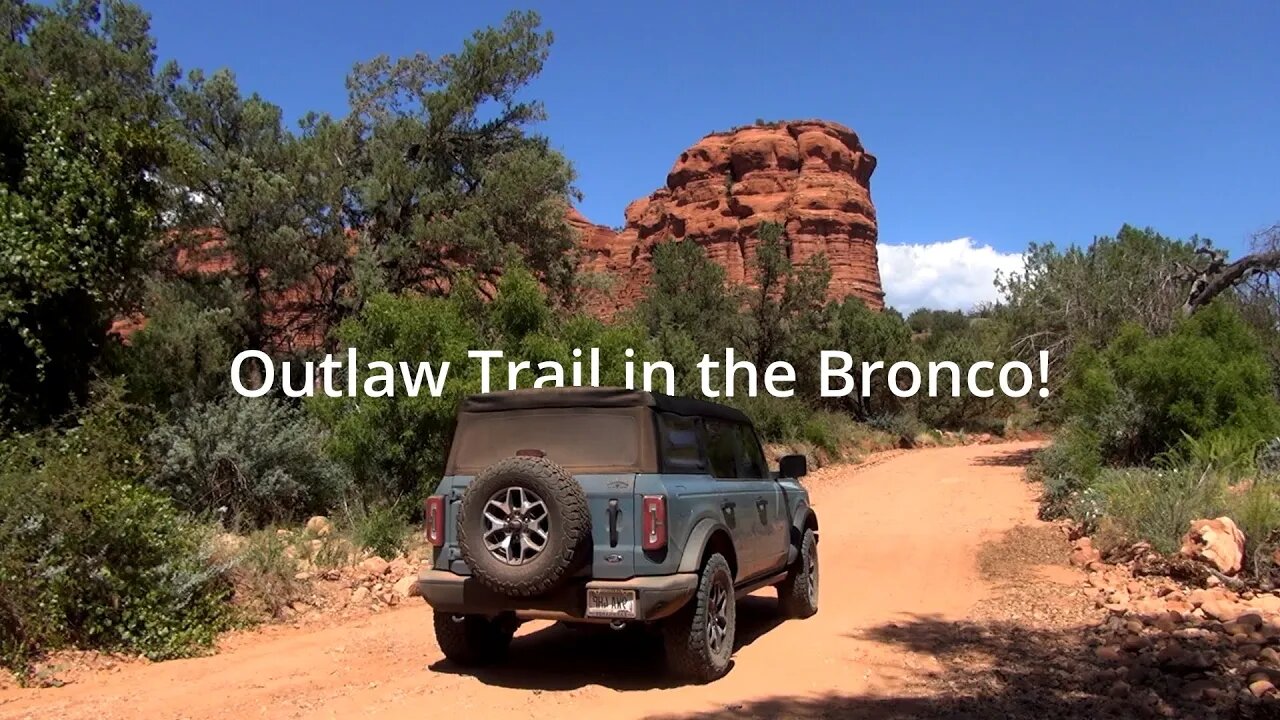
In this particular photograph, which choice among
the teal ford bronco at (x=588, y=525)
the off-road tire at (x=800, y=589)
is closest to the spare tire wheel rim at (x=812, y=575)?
the off-road tire at (x=800, y=589)

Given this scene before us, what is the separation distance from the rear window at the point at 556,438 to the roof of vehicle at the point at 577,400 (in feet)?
0.16

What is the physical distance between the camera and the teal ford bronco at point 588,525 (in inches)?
242

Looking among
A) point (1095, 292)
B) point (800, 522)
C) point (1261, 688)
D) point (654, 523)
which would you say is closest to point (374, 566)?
point (800, 522)

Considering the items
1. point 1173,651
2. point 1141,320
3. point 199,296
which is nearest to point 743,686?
point 1173,651

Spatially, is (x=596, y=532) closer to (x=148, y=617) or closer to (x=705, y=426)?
(x=705, y=426)

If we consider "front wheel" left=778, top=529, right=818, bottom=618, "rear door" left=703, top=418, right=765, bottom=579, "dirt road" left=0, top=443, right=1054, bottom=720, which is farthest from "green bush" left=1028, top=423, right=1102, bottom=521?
"rear door" left=703, top=418, right=765, bottom=579

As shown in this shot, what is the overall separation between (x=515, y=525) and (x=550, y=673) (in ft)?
4.71

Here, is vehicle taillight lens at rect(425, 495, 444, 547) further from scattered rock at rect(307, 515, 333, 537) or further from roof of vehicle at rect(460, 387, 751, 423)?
scattered rock at rect(307, 515, 333, 537)

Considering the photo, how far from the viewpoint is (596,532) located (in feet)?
20.7

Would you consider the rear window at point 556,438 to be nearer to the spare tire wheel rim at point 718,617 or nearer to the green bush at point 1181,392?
the spare tire wheel rim at point 718,617

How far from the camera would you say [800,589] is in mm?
8906

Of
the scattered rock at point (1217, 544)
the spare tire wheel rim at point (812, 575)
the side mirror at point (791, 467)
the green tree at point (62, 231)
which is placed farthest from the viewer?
the green tree at point (62, 231)

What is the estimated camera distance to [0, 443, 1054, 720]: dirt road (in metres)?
6.14

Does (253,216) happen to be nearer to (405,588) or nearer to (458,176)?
(458,176)
